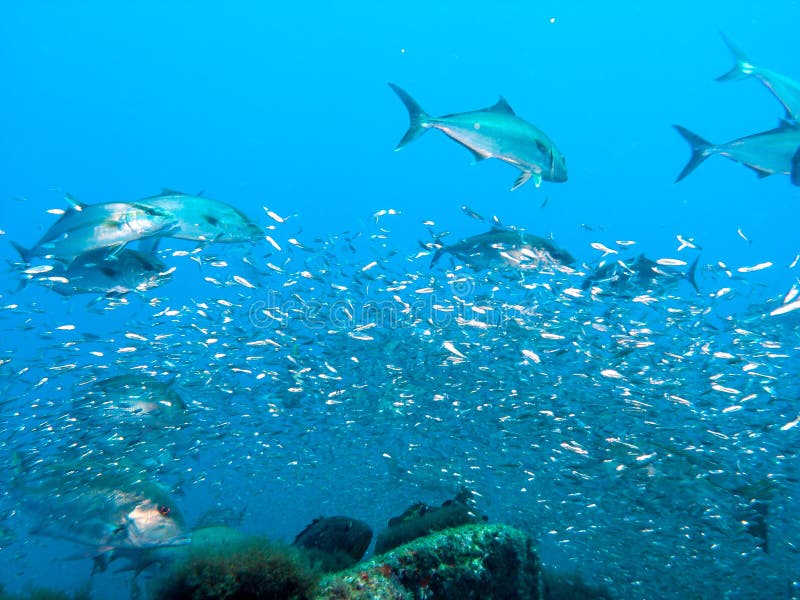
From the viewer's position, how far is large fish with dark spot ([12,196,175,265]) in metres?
5.16

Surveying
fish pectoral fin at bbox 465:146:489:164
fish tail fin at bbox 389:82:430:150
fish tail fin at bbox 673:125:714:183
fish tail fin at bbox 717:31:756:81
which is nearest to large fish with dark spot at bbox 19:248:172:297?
fish tail fin at bbox 389:82:430:150

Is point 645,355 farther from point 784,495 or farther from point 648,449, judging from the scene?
point 784,495

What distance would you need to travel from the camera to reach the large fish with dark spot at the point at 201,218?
5727 mm

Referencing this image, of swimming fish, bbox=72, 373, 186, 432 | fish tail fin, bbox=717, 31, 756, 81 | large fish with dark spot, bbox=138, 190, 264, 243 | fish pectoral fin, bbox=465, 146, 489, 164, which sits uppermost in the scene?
fish tail fin, bbox=717, 31, 756, 81

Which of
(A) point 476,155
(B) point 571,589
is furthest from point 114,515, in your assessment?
(B) point 571,589

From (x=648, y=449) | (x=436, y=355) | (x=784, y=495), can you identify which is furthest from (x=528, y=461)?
(x=784, y=495)

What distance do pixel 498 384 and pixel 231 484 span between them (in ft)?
60.8

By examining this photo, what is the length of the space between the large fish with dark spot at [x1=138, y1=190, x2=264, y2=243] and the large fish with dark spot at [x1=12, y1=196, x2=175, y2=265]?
0.28 m

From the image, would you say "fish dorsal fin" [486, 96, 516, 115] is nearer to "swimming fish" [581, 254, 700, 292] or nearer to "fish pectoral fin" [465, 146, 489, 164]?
"fish pectoral fin" [465, 146, 489, 164]

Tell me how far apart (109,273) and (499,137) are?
5.16m

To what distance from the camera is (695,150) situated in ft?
18.1

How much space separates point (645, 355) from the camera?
941cm

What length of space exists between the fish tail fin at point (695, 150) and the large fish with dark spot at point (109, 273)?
21.7ft

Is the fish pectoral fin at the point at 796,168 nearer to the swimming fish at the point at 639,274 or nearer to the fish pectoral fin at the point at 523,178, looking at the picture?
the fish pectoral fin at the point at 523,178
